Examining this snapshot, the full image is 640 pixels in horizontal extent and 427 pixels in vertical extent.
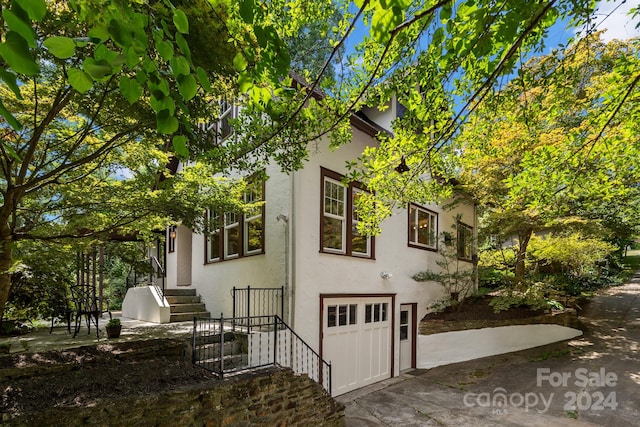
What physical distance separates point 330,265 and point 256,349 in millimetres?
2221

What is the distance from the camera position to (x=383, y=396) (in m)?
7.45

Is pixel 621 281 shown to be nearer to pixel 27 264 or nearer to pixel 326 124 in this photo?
pixel 326 124

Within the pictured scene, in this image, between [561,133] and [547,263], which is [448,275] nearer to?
[561,133]

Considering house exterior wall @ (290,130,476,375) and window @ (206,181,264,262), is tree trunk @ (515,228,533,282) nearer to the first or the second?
house exterior wall @ (290,130,476,375)

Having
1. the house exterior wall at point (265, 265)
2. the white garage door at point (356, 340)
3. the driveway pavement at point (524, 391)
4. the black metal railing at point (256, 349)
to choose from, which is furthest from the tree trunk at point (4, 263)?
the driveway pavement at point (524, 391)

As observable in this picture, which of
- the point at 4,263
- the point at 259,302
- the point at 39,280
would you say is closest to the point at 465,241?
the point at 259,302

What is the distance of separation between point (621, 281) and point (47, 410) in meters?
24.7

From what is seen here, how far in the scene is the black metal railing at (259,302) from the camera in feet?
21.8

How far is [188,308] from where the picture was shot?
28.4ft

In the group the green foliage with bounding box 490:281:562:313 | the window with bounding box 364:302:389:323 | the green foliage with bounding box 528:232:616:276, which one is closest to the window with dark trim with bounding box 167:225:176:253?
the window with bounding box 364:302:389:323

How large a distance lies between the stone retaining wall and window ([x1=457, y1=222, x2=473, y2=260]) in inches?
357

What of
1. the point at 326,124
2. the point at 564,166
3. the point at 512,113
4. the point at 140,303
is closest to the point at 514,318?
the point at 564,166

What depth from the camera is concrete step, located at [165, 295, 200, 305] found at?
8.71 m

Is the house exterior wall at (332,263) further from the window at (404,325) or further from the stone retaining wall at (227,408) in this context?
the stone retaining wall at (227,408)
